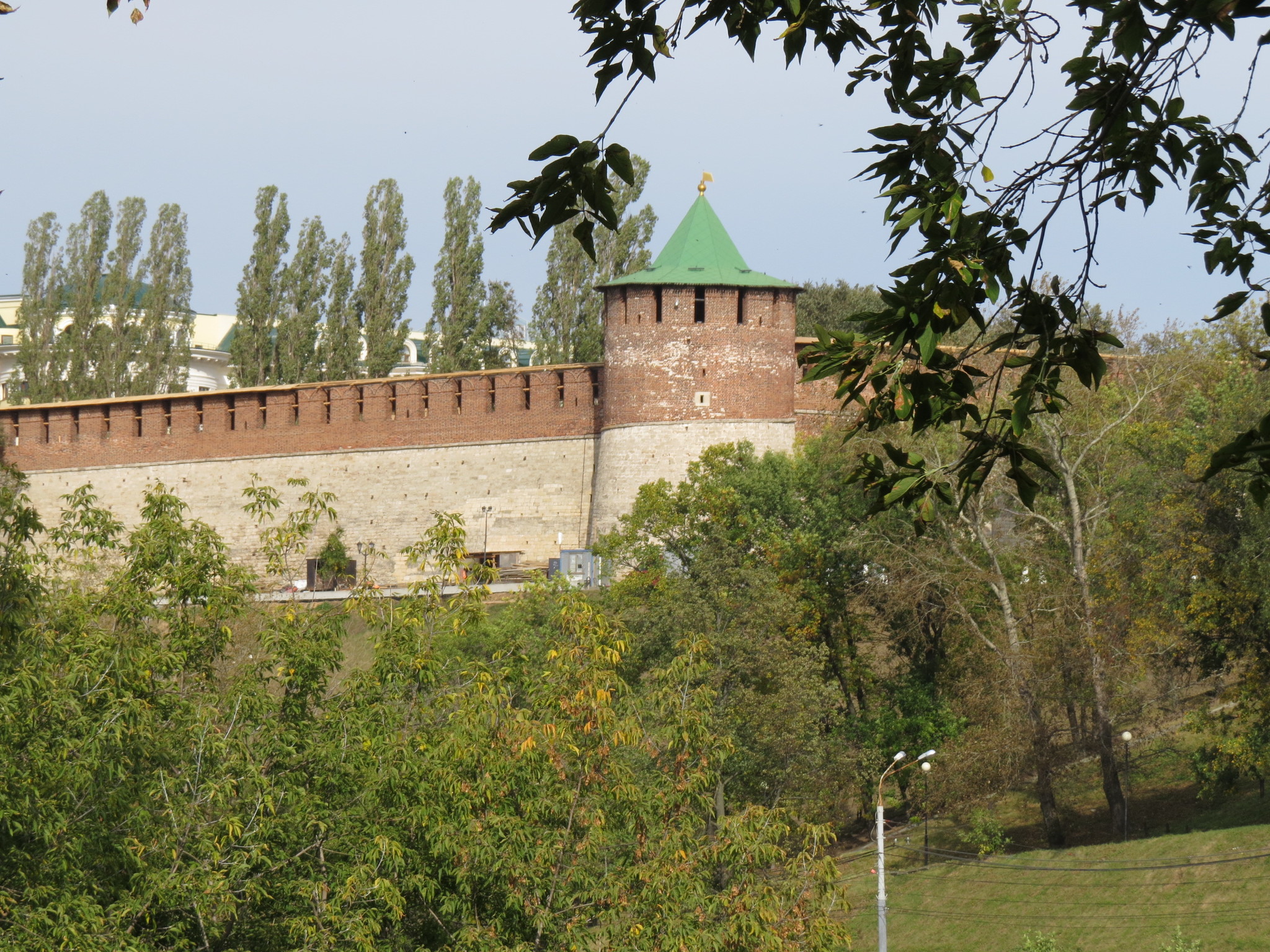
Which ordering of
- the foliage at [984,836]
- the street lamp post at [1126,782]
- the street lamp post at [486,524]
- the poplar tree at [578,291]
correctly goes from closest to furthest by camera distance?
the foliage at [984,836]
the street lamp post at [1126,782]
the street lamp post at [486,524]
the poplar tree at [578,291]

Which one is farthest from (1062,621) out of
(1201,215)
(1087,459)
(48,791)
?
(1201,215)

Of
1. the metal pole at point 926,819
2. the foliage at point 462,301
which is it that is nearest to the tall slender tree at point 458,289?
the foliage at point 462,301

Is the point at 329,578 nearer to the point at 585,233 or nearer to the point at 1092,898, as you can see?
the point at 1092,898

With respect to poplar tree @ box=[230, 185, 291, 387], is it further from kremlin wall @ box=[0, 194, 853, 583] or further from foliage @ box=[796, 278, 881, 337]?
foliage @ box=[796, 278, 881, 337]

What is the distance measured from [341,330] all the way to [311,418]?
4999mm

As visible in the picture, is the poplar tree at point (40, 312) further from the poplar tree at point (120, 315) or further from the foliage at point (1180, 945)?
the foliage at point (1180, 945)

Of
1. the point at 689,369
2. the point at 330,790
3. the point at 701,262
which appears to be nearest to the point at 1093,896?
the point at 330,790

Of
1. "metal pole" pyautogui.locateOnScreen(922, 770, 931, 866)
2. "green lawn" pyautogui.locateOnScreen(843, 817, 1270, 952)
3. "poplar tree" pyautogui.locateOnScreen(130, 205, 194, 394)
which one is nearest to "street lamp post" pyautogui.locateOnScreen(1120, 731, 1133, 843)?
"green lawn" pyautogui.locateOnScreen(843, 817, 1270, 952)

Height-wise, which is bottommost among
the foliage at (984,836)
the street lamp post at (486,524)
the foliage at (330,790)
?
the foliage at (984,836)

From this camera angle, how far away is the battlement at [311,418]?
3241cm

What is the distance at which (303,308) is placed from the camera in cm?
3981

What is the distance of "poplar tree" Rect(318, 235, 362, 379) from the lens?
39031mm

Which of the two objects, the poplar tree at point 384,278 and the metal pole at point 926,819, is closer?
the metal pole at point 926,819

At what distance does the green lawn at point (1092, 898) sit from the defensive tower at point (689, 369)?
964 centimetres
